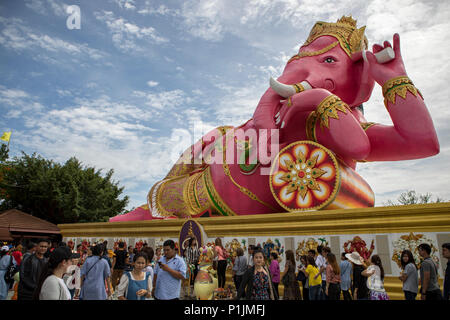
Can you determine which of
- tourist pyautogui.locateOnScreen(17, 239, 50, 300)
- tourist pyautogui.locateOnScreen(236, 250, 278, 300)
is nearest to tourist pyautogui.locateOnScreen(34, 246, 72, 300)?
tourist pyautogui.locateOnScreen(17, 239, 50, 300)

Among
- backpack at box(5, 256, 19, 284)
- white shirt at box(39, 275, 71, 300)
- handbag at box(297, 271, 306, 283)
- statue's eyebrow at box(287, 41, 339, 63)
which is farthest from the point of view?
statue's eyebrow at box(287, 41, 339, 63)

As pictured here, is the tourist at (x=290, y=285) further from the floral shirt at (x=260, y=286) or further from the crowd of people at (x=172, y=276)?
the floral shirt at (x=260, y=286)

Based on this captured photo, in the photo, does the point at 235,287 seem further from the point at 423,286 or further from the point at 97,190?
the point at 97,190

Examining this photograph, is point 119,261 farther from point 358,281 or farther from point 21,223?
point 21,223

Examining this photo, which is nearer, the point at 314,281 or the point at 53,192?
the point at 314,281

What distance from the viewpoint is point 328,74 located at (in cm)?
750

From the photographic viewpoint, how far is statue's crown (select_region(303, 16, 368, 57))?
7.72 metres

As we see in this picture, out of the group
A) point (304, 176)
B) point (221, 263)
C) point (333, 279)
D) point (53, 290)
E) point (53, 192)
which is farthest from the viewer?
point (53, 192)

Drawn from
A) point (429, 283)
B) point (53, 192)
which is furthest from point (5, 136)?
point (429, 283)

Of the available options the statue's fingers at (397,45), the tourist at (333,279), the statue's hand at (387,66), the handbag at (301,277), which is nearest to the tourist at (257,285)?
the tourist at (333,279)

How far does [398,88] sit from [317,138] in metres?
1.76

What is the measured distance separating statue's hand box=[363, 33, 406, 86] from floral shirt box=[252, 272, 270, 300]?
4884 millimetres

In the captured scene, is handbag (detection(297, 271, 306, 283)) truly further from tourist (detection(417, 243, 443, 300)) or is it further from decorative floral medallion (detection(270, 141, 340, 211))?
tourist (detection(417, 243, 443, 300))

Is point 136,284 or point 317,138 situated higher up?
point 317,138
